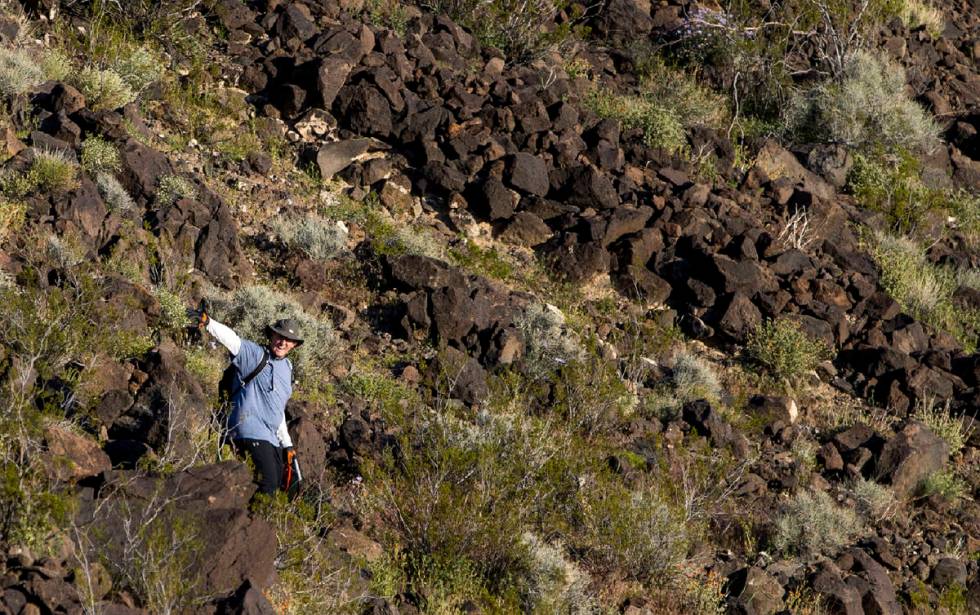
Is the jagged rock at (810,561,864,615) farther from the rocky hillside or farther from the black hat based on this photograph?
the black hat

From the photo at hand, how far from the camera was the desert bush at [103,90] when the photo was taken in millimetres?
9812

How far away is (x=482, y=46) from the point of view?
13477 millimetres

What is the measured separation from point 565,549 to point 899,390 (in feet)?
14.8

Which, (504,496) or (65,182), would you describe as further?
(65,182)

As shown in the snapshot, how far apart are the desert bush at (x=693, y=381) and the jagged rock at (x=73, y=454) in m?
5.26

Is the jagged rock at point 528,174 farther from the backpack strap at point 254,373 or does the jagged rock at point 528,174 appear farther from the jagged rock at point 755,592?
the backpack strap at point 254,373

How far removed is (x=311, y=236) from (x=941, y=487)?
232 inches

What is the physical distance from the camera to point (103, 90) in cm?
981

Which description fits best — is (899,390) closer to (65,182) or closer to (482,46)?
(482,46)

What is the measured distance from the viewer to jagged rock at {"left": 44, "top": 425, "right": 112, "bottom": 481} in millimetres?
5277

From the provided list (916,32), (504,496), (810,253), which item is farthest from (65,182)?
(916,32)

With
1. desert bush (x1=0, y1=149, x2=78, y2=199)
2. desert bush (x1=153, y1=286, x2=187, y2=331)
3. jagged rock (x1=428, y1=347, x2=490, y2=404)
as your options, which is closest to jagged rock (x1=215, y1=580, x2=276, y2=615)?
desert bush (x1=153, y1=286, x2=187, y2=331)

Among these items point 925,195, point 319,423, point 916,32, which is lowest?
point 319,423

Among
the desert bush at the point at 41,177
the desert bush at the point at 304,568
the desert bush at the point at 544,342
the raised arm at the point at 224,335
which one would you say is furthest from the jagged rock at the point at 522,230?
the desert bush at the point at 304,568
